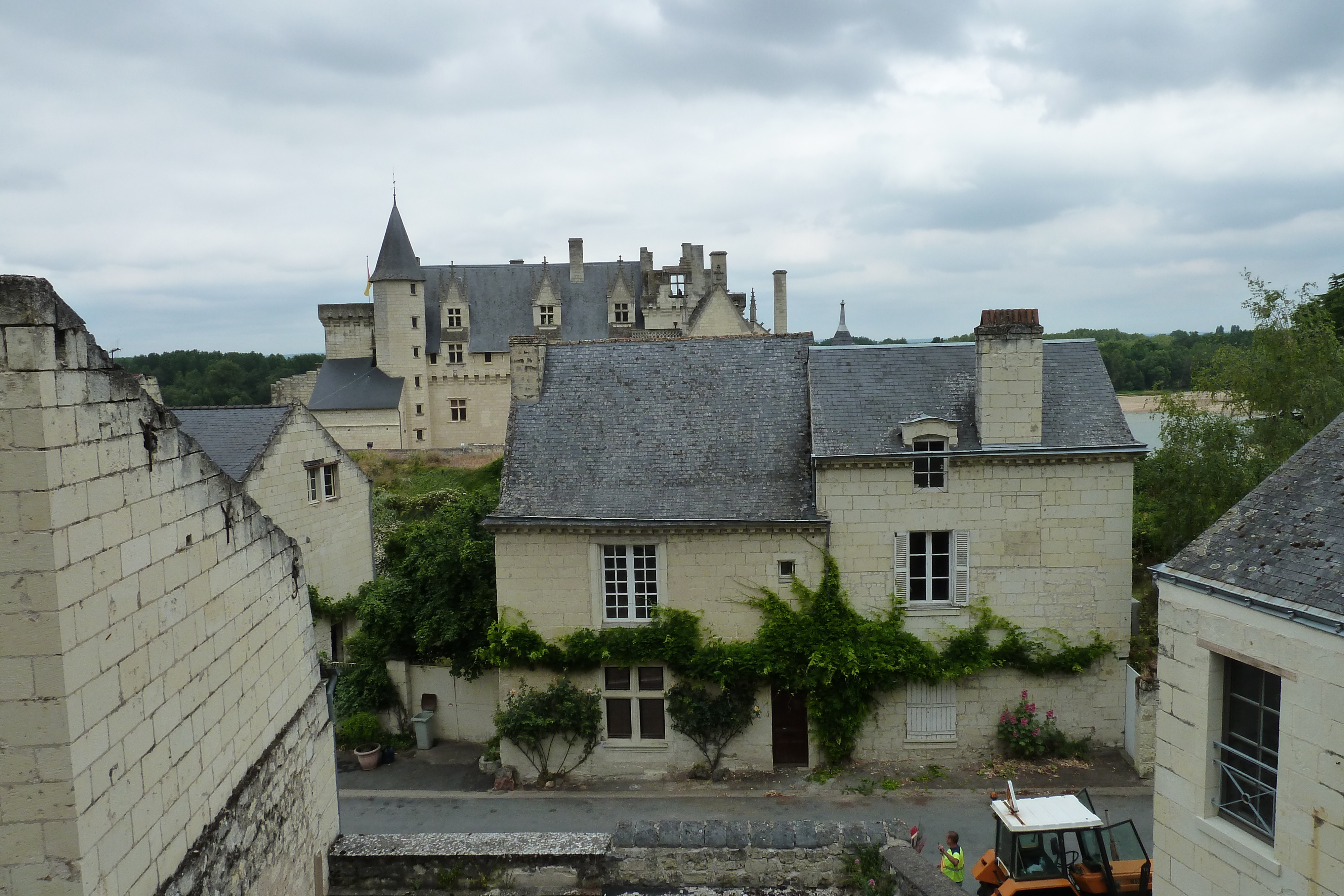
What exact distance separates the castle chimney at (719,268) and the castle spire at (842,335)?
19.8ft

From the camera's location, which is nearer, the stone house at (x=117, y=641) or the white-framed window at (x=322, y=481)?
the stone house at (x=117, y=641)

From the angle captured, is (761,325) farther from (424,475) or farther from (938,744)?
(938,744)

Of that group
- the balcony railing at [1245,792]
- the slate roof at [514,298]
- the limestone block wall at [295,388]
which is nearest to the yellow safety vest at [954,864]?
the balcony railing at [1245,792]

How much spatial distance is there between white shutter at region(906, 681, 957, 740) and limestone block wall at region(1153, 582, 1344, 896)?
21.7 feet

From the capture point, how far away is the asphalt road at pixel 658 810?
43.9 feet

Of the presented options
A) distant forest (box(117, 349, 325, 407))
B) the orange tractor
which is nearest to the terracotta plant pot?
the orange tractor

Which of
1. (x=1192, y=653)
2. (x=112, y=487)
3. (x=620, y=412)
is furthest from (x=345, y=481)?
(x=1192, y=653)

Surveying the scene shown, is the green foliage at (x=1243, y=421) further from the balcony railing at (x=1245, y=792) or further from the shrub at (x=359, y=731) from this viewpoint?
the shrub at (x=359, y=731)

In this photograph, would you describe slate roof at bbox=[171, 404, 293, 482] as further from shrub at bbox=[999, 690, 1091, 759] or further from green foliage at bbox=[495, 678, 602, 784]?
shrub at bbox=[999, 690, 1091, 759]

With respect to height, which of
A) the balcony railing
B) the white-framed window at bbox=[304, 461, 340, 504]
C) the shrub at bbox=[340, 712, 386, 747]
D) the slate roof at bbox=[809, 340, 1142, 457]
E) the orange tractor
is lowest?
the shrub at bbox=[340, 712, 386, 747]

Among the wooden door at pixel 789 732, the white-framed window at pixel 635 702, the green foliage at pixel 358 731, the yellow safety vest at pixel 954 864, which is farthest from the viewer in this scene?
the green foliage at pixel 358 731

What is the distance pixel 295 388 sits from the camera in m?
45.7

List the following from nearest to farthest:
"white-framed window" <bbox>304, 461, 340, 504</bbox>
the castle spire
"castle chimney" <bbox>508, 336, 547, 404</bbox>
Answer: "castle chimney" <bbox>508, 336, 547, 404</bbox>, "white-framed window" <bbox>304, 461, 340, 504</bbox>, the castle spire

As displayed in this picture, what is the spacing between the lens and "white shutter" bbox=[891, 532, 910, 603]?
575 inches
